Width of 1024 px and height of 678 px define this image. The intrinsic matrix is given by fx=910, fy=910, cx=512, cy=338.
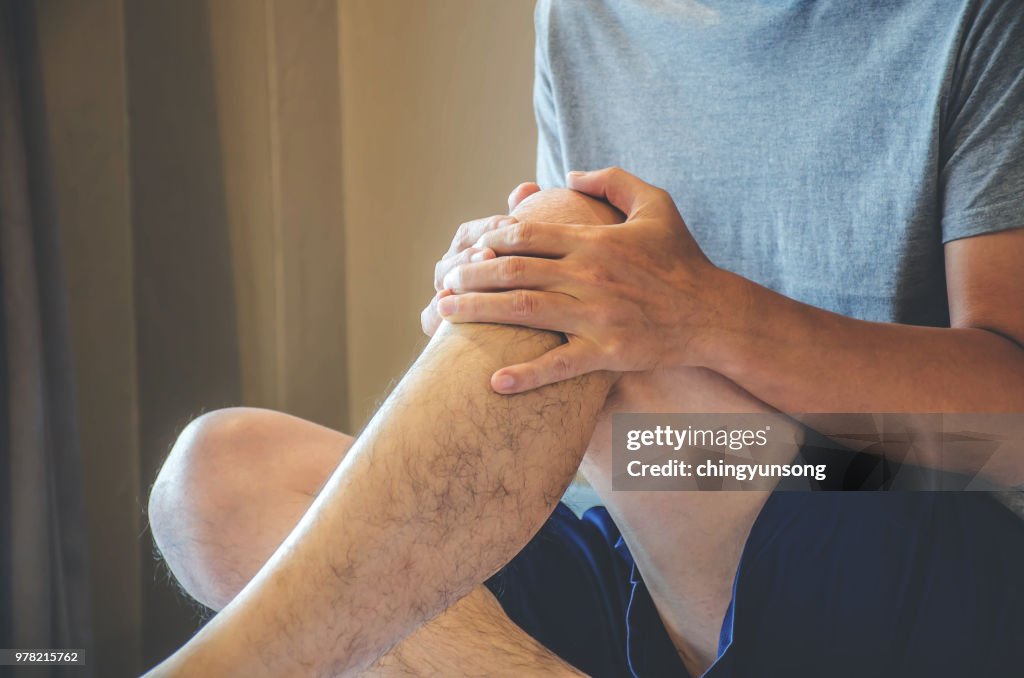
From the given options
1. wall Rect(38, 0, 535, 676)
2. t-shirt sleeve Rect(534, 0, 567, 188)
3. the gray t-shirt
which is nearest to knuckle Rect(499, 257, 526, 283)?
the gray t-shirt

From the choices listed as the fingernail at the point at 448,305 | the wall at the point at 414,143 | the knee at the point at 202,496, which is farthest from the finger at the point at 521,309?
the wall at the point at 414,143

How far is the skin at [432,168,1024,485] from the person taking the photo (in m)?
0.71

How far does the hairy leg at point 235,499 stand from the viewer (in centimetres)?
94

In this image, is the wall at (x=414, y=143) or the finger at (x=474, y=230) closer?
the finger at (x=474, y=230)

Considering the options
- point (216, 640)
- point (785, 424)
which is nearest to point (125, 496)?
point (216, 640)

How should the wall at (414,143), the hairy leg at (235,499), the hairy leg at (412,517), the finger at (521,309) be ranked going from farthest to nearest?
the wall at (414,143)
the hairy leg at (235,499)
the finger at (521,309)
the hairy leg at (412,517)

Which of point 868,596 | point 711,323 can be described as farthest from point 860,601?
point 711,323

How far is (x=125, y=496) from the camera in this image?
1729 millimetres

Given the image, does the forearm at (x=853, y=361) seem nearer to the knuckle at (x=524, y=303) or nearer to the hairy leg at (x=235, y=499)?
the knuckle at (x=524, y=303)

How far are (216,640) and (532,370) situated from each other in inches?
11.0

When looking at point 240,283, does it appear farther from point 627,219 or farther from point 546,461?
point 546,461

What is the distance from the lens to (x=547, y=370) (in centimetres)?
67

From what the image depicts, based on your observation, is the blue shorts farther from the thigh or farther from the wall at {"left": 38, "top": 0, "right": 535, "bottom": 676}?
the wall at {"left": 38, "top": 0, "right": 535, "bottom": 676}

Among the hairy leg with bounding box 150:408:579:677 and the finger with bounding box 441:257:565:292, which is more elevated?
the finger with bounding box 441:257:565:292
